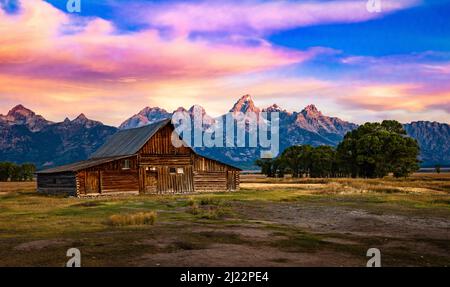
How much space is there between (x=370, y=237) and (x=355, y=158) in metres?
70.0

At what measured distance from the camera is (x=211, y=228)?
20281mm

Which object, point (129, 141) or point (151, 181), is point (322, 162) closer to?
point (129, 141)

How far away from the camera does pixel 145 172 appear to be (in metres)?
48.8

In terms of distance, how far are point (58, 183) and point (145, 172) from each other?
9276 mm

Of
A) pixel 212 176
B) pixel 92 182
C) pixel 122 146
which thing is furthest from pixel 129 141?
pixel 212 176

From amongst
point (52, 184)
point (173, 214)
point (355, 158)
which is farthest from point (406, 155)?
point (173, 214)

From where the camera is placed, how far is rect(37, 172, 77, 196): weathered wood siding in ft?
147

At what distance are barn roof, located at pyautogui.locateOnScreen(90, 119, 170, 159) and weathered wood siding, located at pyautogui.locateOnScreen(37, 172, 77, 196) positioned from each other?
7004 millimetres

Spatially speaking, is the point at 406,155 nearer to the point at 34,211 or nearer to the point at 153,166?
the point at 153,166

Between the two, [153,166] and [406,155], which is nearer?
[153,166]

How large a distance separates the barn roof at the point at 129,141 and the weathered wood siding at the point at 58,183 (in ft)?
23.0

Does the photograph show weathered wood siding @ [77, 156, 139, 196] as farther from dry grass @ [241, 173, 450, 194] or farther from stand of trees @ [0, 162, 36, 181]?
stand of trees @ [0, 162, 36, 181]

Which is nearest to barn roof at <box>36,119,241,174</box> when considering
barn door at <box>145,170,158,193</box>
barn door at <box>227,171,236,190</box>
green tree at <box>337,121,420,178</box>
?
barn door at <box>227,171,236,190</box>
